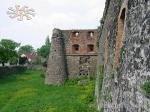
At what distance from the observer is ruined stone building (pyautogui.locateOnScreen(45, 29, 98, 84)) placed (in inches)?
1483

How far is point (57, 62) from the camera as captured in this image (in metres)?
38.0

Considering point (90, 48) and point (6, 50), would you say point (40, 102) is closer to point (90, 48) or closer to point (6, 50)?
point (90, 48)

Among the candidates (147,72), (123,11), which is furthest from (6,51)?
(147,72)

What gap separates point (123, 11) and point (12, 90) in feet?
68.9

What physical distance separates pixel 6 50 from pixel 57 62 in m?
19.0

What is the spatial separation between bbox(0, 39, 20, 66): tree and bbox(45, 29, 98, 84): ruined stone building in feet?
53.1

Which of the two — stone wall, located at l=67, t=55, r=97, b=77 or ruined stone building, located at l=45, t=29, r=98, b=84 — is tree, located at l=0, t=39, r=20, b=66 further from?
stone wall, located at l=67, t=55, r=97, b=77

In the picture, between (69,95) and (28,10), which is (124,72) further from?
(69,95)

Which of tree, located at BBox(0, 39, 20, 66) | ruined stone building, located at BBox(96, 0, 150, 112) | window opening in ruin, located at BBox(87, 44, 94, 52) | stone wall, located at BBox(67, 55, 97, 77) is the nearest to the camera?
ruined stone building, located at BBox(96, 0, 150, 112)

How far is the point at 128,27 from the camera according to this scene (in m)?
9.61

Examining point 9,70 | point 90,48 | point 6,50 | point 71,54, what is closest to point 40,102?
point 71,54

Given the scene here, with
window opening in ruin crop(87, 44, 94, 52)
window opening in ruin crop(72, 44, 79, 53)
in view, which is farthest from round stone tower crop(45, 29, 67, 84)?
window opening in ruin crop(87, 44, 94, 52)

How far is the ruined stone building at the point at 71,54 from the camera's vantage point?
37.7m

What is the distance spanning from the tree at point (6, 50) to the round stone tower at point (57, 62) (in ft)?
53.9
